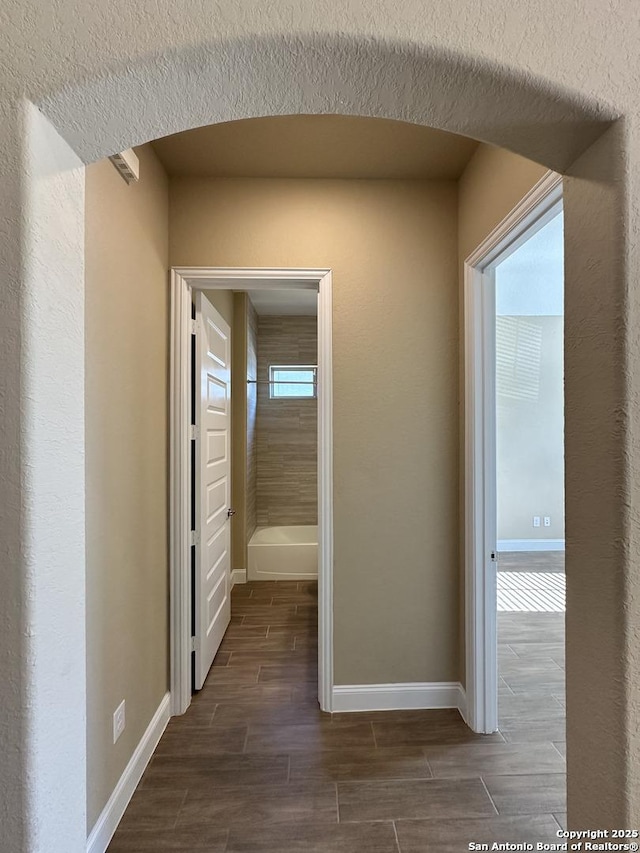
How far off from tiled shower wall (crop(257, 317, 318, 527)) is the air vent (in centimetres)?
328

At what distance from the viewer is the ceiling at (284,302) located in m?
4.26

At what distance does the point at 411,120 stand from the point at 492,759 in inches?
95.4

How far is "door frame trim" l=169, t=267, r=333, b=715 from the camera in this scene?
2.19 meters

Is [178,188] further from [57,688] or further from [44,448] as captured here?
[57,688]

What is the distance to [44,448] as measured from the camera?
0.82 meters

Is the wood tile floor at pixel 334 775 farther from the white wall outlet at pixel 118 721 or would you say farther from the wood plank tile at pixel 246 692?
the white wall outlet at pixel 118 721

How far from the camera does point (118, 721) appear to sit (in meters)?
1.61

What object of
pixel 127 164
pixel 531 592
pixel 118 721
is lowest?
pixel 531 592

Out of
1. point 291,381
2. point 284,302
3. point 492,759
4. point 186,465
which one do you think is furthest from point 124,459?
point 291,381

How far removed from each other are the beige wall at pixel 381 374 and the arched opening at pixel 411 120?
1.29m

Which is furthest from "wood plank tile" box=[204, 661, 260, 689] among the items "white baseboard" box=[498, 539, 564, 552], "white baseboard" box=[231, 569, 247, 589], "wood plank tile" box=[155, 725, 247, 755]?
"white baseboard" box=[498, 539, 564, 552]

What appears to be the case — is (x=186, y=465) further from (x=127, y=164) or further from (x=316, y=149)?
(x=316, y=149)

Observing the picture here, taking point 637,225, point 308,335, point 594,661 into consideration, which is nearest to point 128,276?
point 637,225

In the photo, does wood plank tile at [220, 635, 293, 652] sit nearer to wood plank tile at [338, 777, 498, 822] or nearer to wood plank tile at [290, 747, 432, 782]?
wood plank tile at [290, 747, 432, 782]
